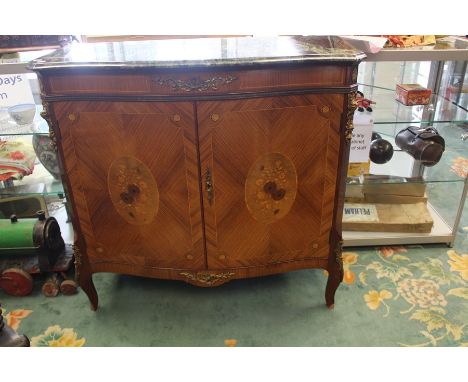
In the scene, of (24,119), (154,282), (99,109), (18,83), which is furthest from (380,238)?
(18,83)

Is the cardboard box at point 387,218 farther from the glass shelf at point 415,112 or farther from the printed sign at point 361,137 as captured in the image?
the glass shelf at point 415,112

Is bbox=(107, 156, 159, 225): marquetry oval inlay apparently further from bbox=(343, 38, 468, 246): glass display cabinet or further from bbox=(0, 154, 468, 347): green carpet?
bbox=(343, 38, 468, 246): glass display cabinet

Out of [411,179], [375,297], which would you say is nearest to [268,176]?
[375,297]

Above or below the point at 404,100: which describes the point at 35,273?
below

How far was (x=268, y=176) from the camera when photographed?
1.39 metres

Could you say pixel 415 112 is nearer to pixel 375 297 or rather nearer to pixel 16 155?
pixel 375 297

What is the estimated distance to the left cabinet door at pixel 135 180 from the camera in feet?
4.25

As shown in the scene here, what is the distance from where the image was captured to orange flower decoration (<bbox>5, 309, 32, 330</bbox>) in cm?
168

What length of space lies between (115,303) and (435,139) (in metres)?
1.65

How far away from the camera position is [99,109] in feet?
4.24

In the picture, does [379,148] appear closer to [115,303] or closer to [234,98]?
[234,98]

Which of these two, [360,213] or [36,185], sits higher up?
[36,185]

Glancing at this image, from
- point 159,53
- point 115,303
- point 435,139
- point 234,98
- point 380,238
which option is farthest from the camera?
point 380,238

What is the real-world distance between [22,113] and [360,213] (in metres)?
1.71
